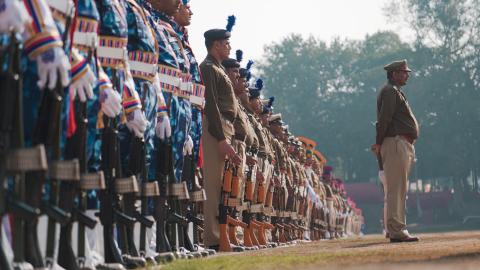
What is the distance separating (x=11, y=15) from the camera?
6109 mm

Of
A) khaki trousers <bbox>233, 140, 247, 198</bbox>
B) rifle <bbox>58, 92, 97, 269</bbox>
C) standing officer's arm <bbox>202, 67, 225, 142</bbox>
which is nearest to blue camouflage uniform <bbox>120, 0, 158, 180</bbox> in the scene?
rifle <bbox>58, 92, 97, 269</bbox>

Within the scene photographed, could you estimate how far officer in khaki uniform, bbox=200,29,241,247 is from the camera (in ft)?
42.4

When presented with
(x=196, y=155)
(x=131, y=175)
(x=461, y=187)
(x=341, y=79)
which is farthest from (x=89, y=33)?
(x=341, y=79)

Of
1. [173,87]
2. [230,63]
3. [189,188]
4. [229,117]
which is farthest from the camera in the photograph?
[230,63]

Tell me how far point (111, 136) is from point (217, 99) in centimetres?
511

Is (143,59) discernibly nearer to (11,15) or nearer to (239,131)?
(11,15)

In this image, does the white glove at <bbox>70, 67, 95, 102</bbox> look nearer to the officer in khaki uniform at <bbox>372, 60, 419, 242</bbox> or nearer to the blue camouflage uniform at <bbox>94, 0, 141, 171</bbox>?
the blue camouflage uniform at <bbox>94, 0, 141, 171</bbox>

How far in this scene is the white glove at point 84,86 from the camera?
720 cm

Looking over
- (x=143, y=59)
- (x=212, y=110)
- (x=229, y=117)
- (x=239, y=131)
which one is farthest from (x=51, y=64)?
(x=239, y=131)

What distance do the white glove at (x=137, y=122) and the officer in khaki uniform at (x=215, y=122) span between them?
4.18 metres

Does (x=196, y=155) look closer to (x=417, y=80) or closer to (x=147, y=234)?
(x=147, y=234)

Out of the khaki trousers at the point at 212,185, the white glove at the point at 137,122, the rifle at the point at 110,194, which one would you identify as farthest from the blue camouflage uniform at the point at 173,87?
the khaki trousers at the point at 212,185

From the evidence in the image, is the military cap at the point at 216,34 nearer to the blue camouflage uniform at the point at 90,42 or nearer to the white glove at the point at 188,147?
the white glove at the point at 188,147

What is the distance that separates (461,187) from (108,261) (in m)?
78.3
